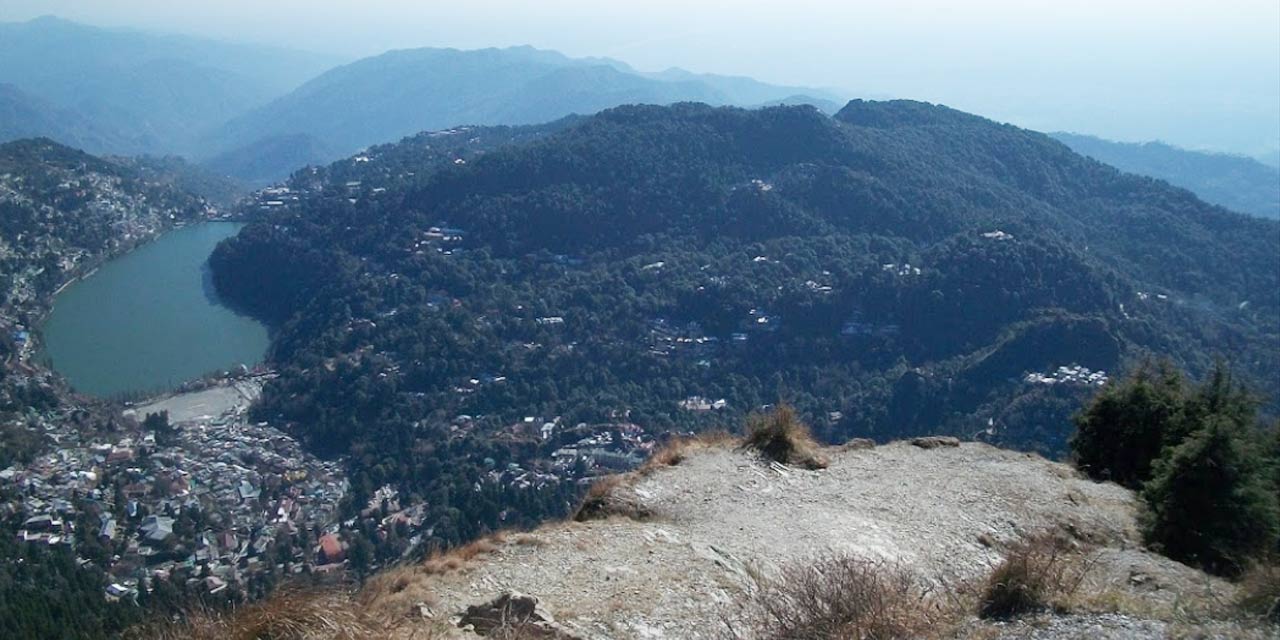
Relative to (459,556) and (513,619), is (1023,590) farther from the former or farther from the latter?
(459,556)

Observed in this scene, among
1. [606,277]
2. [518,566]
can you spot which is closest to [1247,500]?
[518,566]

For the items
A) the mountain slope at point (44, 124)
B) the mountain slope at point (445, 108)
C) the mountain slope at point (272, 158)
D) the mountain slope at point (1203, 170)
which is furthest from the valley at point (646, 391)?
the mountain slope at point (445, 108)

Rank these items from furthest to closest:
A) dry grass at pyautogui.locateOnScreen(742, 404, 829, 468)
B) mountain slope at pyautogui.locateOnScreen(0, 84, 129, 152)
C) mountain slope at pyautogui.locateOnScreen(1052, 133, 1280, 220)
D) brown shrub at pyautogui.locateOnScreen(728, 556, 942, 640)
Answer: mountain slope at pyautogui.locateOnScreen(0, 84, 129, 152), mountain slope at pyautogui.locateOnScreen(1052, 133, 1280, 220), dry grass at pyautogui.locateOnScreen(742, 404, 829, 468), brown shrub at pyautogui.locateOnScreen(728, 556, 942, 640)

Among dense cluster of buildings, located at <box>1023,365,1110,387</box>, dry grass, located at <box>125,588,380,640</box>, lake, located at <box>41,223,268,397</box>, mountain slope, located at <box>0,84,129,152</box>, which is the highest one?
dry grass, located at <box>125,588,380,640</box>

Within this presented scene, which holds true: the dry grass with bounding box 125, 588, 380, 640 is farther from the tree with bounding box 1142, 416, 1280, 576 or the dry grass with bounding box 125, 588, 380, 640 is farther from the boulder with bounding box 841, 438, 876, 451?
the boulder with bounding box 841, 438, 876, 451

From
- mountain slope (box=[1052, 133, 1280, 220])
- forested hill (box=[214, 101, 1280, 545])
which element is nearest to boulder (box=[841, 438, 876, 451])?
forested hill (box=[214, 101, 1280, 545])

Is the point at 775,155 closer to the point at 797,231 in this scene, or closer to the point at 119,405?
the point at 797,231

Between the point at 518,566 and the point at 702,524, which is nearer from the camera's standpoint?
the point at 518,566
